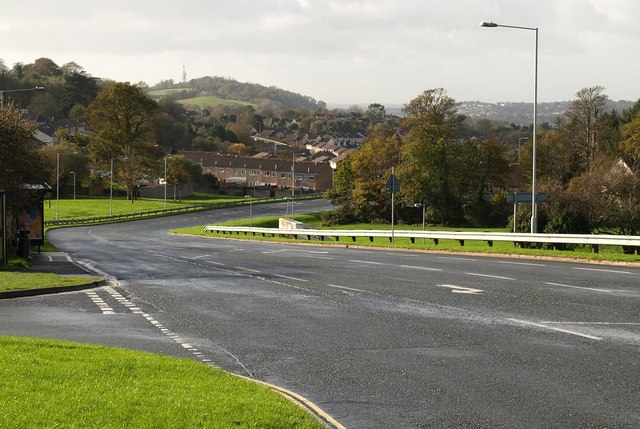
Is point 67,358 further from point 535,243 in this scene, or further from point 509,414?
point 535,243

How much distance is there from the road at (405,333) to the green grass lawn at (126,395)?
85cm

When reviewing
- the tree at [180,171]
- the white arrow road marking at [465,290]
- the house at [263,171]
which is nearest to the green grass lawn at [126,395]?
the white arrow road marking at [465,290]

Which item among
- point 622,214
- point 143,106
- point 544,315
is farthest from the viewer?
point 143,106

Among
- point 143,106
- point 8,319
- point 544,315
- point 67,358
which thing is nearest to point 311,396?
point 67,358

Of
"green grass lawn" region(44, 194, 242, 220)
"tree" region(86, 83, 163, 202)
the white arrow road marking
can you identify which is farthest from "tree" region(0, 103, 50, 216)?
"tree" region(86, 83, 163, 202)

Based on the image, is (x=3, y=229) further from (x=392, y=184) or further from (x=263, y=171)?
(x=263, y=171)

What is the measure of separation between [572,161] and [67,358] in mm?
92402

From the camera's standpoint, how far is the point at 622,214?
60.9 meters

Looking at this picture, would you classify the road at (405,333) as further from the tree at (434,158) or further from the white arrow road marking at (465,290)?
the tree at (434,158)

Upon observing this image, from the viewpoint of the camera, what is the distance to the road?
31.1ft

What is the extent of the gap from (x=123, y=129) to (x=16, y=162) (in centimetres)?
8524

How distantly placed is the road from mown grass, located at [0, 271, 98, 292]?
0.98 m

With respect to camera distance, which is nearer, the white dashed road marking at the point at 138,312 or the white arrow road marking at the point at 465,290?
the white dashed road marking at the point at 138,312

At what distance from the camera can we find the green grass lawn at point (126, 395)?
7535 mm
